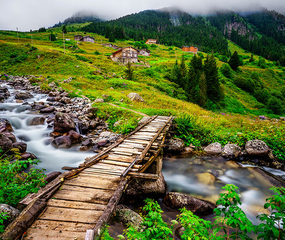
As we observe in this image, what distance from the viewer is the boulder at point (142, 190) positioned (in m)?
6.54

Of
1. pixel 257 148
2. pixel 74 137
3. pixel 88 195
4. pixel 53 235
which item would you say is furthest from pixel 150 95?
pixel 53 235

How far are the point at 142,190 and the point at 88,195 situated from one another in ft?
9.26

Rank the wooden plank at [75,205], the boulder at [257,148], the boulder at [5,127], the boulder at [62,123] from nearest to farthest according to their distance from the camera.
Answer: the wooden plank at [75,205], the boulder at [257,148], the boulder at [5,127], the boulder at [62,123]

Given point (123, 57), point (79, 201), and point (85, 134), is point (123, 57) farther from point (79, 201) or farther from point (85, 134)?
point (79, 201)

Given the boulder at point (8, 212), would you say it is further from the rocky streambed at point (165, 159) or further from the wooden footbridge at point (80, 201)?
the wooden footbridge at point (80, 201)

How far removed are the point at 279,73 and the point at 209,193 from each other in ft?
302

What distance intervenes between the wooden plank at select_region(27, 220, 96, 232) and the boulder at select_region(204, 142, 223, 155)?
31.1ft

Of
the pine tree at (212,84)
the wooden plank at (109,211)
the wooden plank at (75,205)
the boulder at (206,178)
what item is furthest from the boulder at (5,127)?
the pine tree at (212,84)

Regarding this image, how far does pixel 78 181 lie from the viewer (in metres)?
5.12

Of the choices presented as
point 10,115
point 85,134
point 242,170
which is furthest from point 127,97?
point 242,170

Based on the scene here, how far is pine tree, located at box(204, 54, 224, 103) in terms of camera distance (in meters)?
36.4

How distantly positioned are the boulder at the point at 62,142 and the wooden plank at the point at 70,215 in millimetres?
7742

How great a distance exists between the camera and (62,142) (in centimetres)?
1121

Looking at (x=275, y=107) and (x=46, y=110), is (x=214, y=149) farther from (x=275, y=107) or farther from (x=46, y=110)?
(x=275, y=107)
